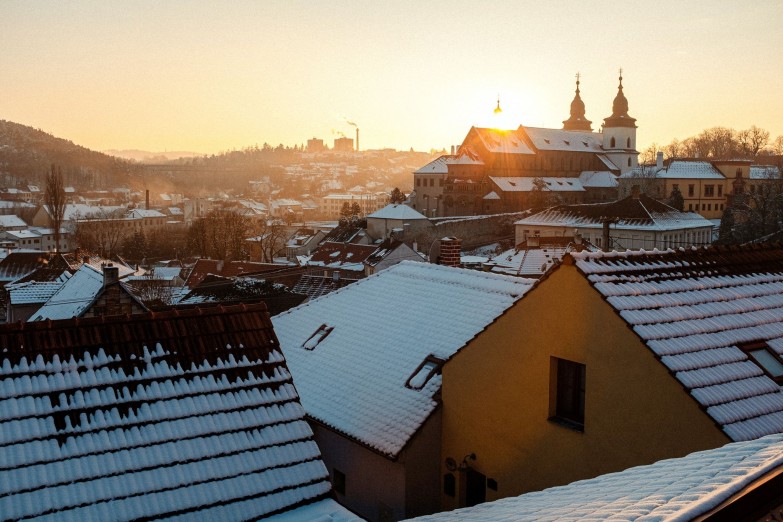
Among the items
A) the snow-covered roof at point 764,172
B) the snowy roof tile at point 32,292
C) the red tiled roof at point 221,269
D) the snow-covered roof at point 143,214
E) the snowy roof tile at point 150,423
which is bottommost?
the snow-covered roof at point 143,214

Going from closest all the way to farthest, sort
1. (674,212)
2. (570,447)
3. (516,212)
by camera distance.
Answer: (570,447) < (674,212) < (516,212)

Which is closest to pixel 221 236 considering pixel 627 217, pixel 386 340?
pixel 627 217

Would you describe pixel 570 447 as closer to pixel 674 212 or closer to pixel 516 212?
pixel 674 212

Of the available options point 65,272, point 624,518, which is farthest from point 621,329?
point 65,272

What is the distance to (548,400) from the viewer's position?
26.9 ft

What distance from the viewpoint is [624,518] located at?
3.58 meters

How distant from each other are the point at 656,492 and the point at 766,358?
13.8 feet

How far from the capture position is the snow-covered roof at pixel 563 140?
81.6 m

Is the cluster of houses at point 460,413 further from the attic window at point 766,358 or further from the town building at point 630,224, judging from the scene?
the town building at point 630,224

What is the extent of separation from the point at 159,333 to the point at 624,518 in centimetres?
471

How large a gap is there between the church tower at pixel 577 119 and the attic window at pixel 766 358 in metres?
95.6

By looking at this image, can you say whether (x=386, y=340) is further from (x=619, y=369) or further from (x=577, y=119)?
(x=577, y=119)

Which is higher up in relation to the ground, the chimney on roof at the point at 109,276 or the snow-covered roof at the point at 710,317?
the snow-covered roof at the point at 710,317

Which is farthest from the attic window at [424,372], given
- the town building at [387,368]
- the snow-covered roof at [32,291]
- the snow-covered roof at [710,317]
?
the snow-covered roof at [32,291]
